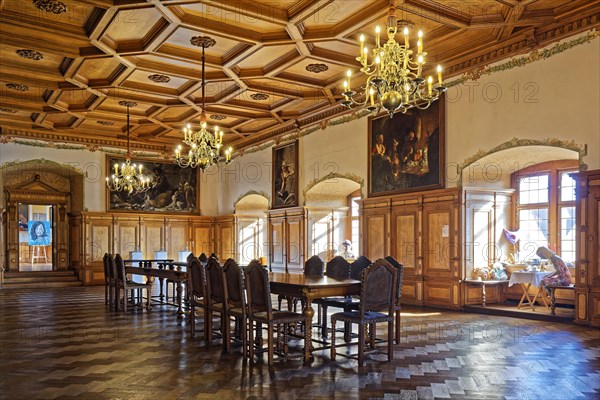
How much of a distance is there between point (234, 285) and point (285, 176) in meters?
8.88

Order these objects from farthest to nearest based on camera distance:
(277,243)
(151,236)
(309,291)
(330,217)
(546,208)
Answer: (151,236) < (277,243) < (330,217) < (546,208) < (309,291)

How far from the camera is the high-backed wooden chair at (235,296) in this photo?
586cm

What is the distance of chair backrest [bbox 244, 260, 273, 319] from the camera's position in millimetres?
5566

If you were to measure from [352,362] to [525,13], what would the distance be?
227 inches

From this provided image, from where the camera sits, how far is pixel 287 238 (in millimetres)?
14711

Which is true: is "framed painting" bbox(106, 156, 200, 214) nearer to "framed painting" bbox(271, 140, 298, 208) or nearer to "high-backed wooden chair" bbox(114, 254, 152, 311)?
"framed painting" bbox(271, 140, 298, 208)

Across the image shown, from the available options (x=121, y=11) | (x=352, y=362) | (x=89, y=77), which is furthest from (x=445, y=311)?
(x=89, y=77)

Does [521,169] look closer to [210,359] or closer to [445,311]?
[445,311]

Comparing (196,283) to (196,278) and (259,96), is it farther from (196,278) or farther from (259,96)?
(259,96)

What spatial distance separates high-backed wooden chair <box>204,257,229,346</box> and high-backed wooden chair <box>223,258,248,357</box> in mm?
80

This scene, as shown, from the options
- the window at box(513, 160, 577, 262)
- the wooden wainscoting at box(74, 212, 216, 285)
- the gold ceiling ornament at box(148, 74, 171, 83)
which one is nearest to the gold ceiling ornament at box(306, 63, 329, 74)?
the gold ceiling ornament at box(148, 74, 171, 83)

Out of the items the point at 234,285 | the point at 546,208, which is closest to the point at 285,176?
the point at 546,208

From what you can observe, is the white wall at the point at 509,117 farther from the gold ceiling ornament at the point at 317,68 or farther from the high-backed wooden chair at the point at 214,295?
the high-backed wooden chair at the point at 214,295

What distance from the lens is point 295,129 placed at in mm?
14273
